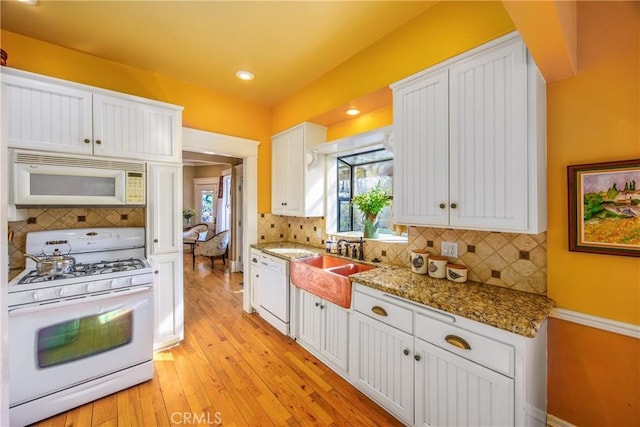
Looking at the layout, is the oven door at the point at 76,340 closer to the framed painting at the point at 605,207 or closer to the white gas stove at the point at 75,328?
the white gas stove at the point at 75,328

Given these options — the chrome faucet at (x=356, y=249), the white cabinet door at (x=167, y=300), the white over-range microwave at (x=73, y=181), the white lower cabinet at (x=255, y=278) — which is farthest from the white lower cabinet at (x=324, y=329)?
the white over-range microwave at (x=73, y=181)

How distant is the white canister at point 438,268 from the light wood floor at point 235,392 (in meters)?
1.00

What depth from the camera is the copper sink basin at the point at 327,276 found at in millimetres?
2049

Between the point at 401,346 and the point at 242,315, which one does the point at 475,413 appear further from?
the point at 242,315

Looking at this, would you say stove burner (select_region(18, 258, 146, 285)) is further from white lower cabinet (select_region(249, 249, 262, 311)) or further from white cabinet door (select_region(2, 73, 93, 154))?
white lower cabinet (select_region(249, 249, 262, 311))

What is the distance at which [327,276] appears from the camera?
7.16 feet

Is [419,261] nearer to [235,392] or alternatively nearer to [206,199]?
[235,392]

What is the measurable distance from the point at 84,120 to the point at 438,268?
296cm

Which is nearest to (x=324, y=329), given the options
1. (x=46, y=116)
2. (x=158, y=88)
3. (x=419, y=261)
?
(x=419, y=261)

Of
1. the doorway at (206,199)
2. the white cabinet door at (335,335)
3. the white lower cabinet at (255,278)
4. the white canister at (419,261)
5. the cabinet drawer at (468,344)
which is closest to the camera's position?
the cabinet drawer at (468,344)

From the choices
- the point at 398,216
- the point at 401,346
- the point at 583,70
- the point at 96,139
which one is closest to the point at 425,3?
the point at 583,70

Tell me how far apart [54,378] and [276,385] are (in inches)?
58.4

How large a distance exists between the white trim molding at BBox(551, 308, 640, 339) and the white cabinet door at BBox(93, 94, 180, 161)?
3132mm

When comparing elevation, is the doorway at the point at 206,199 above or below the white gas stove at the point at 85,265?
above
